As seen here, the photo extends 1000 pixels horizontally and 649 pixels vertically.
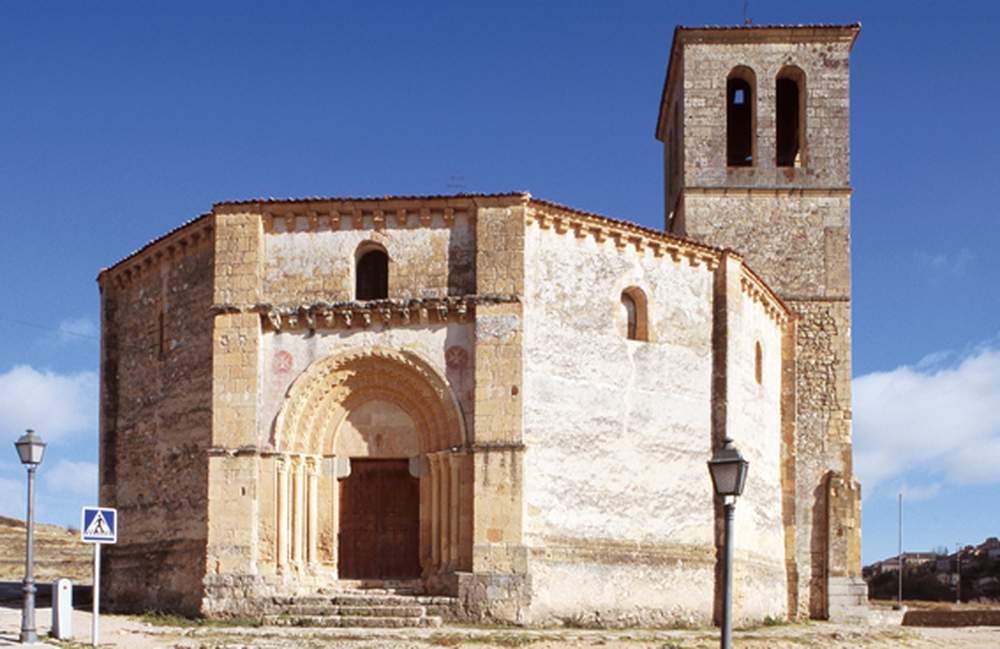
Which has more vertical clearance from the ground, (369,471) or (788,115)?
(788,115)

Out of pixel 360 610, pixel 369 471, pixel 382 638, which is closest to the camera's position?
pixel 382 638

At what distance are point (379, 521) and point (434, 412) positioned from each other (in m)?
2.32

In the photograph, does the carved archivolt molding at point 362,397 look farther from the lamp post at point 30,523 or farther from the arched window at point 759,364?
the arched window at point 759,364

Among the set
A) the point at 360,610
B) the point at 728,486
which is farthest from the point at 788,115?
the point at 728,486

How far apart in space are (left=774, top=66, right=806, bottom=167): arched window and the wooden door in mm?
14098

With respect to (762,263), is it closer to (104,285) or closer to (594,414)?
(594,414)

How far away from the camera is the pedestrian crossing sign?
1545 cm

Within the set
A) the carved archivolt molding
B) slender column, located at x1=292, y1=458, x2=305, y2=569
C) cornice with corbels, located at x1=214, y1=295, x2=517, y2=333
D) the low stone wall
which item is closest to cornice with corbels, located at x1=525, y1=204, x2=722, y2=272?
cornice with corbels, located at x1=214, y1=295, x2=517, y2=333

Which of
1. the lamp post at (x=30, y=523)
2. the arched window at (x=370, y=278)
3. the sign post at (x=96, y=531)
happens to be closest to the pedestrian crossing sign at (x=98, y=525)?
the sign post at (x=96, y=531)

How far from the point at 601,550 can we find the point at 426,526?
124 inches

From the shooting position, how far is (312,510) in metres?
19.7

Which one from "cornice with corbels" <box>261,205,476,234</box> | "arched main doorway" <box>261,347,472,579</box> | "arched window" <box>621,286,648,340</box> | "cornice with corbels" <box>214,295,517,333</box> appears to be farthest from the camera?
"arched window" <box>621,286,648,340</box>

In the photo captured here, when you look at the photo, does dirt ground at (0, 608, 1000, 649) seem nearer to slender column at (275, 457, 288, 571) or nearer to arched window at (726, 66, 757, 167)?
slender column at (275, 457, 288, 571)

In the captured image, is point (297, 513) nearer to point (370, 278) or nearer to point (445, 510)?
point (445, 510)
